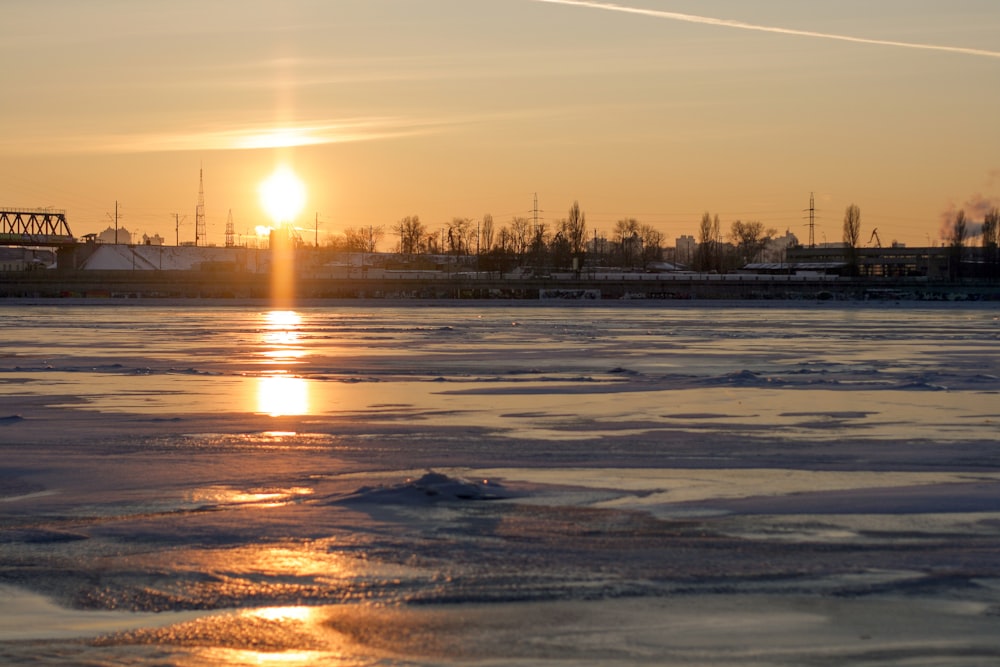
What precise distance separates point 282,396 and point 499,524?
11.3 metres

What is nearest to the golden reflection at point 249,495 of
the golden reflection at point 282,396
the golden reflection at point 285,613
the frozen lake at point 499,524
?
the frozen lake at point 499,524

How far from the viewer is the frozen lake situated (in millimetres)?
6918

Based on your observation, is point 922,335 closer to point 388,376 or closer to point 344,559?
point 388,376

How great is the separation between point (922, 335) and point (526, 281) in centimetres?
8615

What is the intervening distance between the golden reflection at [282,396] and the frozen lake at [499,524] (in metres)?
0.12

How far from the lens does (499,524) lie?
9.74 m

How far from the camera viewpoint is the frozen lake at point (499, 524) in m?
6.92

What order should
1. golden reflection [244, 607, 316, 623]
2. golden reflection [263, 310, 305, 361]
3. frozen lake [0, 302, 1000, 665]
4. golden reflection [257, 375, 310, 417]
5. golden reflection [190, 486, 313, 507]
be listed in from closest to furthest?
1. frozen lake [0, 302, 1000, 665]
2. golden reflection [244, 607, 316, 623]
3. golden reflection [190, 486, 313, 507]
4. golden reflection [257, 375, 310, 417]
5. golden reflection [263, 310, 305, 361]

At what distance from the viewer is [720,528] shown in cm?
956

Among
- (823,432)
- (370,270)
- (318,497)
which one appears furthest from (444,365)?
(370,270)

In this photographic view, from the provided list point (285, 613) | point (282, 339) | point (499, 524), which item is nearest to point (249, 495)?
point (499, 524)

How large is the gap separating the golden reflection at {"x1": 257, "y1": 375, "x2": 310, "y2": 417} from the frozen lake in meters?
0.12

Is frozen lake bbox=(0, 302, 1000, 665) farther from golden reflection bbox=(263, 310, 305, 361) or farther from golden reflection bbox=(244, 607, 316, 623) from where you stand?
golden reflection bbox=(263, 310, 305, 361)

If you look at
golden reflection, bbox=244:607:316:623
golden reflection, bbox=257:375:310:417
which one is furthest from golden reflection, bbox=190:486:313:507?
golden reflection, bbox=257:375:310:417
